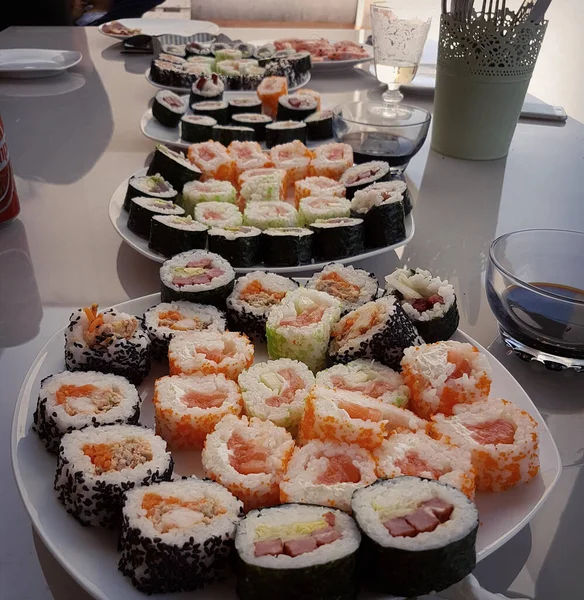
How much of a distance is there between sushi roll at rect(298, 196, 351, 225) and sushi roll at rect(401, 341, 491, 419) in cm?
73

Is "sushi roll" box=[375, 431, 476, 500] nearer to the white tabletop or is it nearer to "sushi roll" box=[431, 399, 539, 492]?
"sushi roll" box=[431, 399, 539, 492]

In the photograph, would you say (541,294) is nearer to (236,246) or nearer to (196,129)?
(236,246)

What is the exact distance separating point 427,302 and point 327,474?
0.52 meters

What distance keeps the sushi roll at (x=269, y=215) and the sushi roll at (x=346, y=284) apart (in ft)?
1.15

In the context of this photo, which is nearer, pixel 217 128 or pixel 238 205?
pixel 238 205

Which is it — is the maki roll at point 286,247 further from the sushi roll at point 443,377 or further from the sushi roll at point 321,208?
the sushi roll at point 443,377

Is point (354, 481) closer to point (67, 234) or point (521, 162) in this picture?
point (67, 234)

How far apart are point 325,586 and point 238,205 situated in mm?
1431

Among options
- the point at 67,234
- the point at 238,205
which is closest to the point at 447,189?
the point at 238,205

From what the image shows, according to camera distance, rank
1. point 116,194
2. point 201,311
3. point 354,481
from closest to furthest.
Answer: point 354,481 < point 201,311 < point 116,194

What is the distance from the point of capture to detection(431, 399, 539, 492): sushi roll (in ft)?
3.46

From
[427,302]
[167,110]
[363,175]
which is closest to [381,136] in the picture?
[363,175]

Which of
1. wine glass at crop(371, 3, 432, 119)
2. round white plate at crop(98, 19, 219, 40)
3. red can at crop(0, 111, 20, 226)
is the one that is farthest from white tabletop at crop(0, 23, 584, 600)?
round white plate at crop(98, 19, 219, 40)

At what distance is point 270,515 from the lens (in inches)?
37.0
